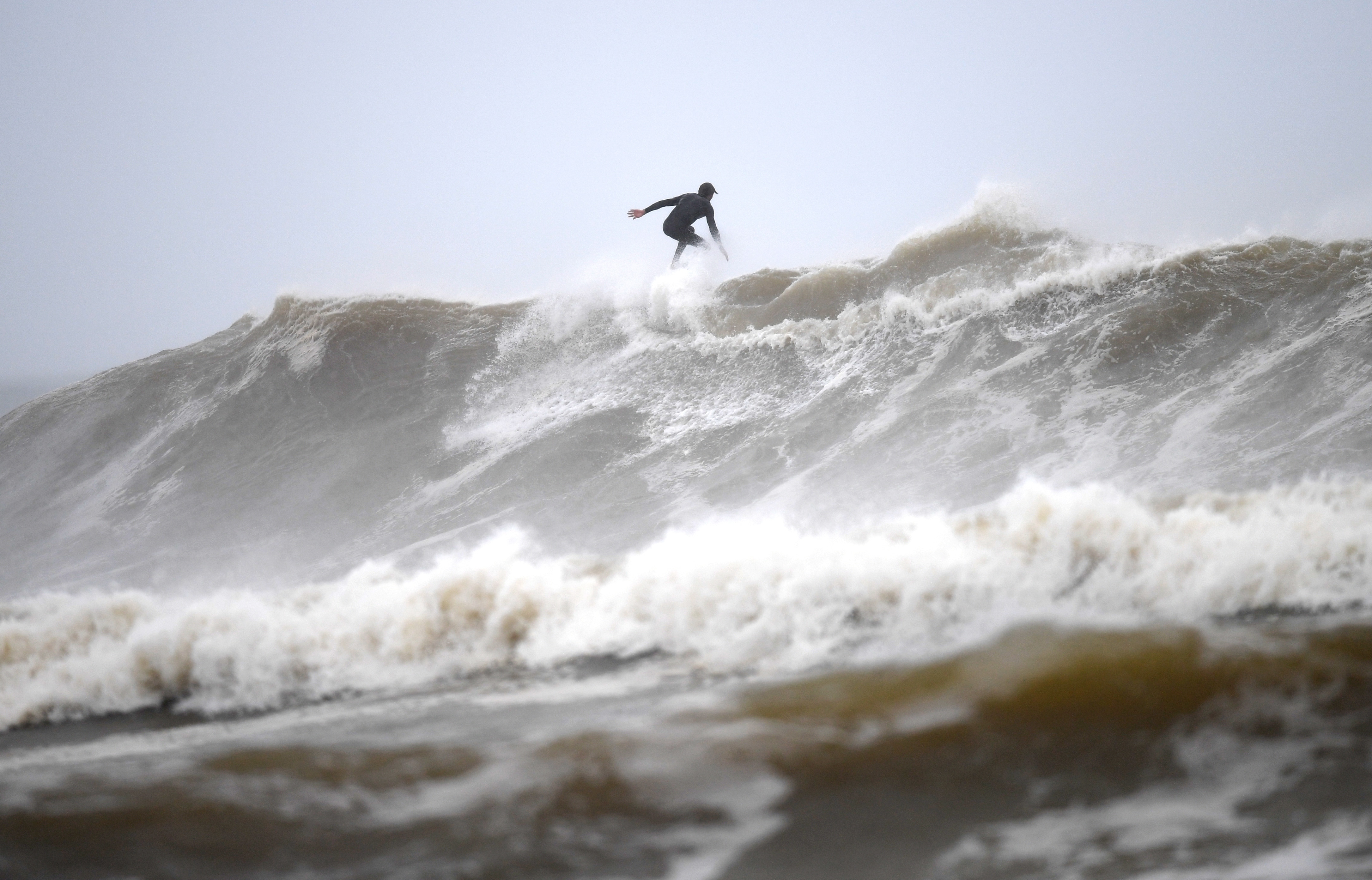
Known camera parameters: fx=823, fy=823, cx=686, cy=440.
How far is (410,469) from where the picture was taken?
6.86 meters

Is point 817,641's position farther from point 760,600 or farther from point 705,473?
point 705,473

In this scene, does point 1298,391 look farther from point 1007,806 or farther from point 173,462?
point 173,462

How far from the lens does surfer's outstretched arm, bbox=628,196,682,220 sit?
8.01 meters

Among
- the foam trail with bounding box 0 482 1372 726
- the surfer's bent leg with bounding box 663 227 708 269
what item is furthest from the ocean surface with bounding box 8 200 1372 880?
the surfer's bent leg with bounding box 663 227 708 269

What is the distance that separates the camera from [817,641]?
275cm

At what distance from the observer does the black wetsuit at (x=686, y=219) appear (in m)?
8.24

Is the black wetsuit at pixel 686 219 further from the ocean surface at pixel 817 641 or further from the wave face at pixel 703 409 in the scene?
the ocean surface at pixel 817 641

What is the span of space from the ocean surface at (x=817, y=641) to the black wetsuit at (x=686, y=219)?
7.95 ft

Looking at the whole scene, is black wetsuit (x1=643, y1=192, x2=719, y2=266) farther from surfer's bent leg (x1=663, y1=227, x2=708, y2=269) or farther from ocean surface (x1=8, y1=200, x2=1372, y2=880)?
ocean surface (x1=8, y1=200, x2=1372, y2=880)

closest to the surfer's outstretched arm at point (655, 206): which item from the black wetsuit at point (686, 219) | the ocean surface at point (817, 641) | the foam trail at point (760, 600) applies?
the black wetsuit at point (686, 219)

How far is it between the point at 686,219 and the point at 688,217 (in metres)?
0.02

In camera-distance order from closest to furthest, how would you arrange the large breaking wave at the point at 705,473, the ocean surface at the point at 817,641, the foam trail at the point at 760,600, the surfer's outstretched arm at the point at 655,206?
1. the ocean surface at the point at 817,641
2. the foam trail at the point at 760,600
3. the large breaking wave at the point at 705,473
4. the surfer's outstretched arm at the point at 655,206

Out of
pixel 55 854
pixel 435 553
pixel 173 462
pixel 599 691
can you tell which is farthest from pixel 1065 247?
pixel 173 462

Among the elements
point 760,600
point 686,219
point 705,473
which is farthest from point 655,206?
point 760,600
